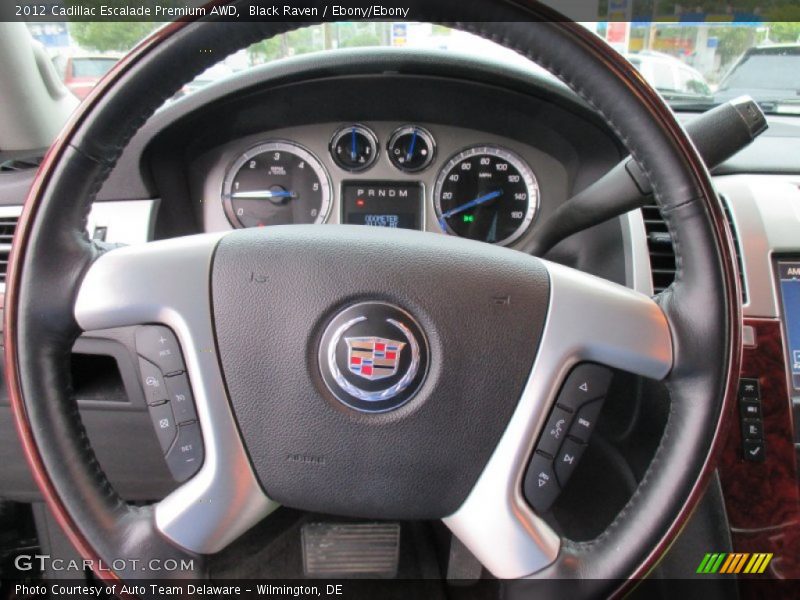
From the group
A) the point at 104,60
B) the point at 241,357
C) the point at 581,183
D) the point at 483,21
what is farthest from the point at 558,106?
the point at 104,60

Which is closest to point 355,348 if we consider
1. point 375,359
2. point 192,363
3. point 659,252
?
point 375,359

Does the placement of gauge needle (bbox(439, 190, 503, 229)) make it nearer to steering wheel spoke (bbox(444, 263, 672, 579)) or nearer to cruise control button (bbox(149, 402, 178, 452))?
steering wheel spoke (bbox(444, 263, 672, 579))

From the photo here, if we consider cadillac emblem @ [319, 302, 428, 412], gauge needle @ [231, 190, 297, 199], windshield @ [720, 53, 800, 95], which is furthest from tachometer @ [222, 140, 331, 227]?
windshield @ [720, 53, 800, 95]

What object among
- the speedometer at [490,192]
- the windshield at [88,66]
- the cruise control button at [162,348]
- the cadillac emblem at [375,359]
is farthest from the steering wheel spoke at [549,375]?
the windshield at [88,66]

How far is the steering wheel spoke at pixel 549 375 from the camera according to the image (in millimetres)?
793

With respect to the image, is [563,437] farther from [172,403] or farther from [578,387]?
[172,403]

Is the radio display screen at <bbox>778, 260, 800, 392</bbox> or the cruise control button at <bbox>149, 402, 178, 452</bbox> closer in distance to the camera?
the cruise control button at <bbox>149, 402, 178, 452</bbox>

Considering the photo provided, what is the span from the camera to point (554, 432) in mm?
816

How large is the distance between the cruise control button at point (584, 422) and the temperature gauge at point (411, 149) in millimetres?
922

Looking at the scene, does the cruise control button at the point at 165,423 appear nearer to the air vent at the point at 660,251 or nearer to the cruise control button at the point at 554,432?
the cruise control button at the point at 554,432

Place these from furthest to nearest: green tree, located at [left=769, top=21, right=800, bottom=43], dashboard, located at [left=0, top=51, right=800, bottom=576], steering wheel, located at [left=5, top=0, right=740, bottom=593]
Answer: green tree, located at [left=769, top=21, right=800, bottom=43], dashboard, located at [left=0, top=51, right=800, bottom=576], steering wheel, located at [left=5, top=0, right=740, bottom=593]

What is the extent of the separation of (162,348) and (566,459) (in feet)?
1.74

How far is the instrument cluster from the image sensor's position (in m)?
1.60

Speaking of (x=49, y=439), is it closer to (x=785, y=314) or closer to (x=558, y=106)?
(x=558, y=106)
